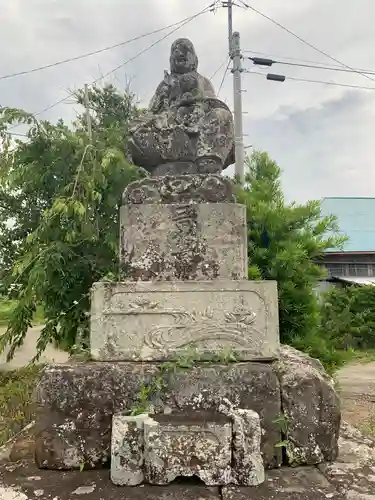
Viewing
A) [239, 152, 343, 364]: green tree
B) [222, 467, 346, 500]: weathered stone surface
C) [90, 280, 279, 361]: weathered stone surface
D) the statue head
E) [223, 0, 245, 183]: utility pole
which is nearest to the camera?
[222, 467, 346, 500]: weathered stone surface

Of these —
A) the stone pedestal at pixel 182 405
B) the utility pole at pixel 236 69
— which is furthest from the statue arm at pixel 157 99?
the utility pole at pixel 236 69

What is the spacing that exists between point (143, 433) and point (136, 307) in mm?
728

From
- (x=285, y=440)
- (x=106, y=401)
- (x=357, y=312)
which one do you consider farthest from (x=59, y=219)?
(x=357, y=312)

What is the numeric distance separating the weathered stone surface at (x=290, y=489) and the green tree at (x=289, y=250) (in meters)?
3.37

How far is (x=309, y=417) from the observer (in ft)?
8.55

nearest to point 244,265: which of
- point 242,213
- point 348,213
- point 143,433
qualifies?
point 242,213

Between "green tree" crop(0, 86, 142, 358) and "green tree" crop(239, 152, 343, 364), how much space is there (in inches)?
71.1

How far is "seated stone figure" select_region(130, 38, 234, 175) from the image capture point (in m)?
3.36

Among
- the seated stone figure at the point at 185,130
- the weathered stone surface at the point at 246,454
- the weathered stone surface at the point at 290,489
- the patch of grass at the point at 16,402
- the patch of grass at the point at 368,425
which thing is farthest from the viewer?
the patch of grass at the point at 16,402

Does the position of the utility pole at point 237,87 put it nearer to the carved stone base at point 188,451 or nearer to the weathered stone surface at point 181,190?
the weathered stone surface at point 181,190

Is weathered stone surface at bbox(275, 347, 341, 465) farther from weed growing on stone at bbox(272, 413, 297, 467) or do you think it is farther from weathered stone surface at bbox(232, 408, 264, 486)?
weathered stone surface at bbox(232, 408, 264, 486)

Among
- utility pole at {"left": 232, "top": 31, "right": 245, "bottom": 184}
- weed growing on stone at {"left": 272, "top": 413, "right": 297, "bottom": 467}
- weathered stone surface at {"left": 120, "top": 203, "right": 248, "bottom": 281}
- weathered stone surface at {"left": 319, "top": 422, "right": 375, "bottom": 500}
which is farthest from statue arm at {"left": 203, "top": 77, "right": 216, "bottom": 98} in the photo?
utility pole at {"left": 232, "top": 31, "right": 245, "bottom": 184}

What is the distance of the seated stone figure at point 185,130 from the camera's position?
336 centimetres

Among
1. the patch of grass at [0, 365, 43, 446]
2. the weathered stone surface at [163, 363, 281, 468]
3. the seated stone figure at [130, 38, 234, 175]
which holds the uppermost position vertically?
the seated stone figure at [130, 38, 234, 175]
